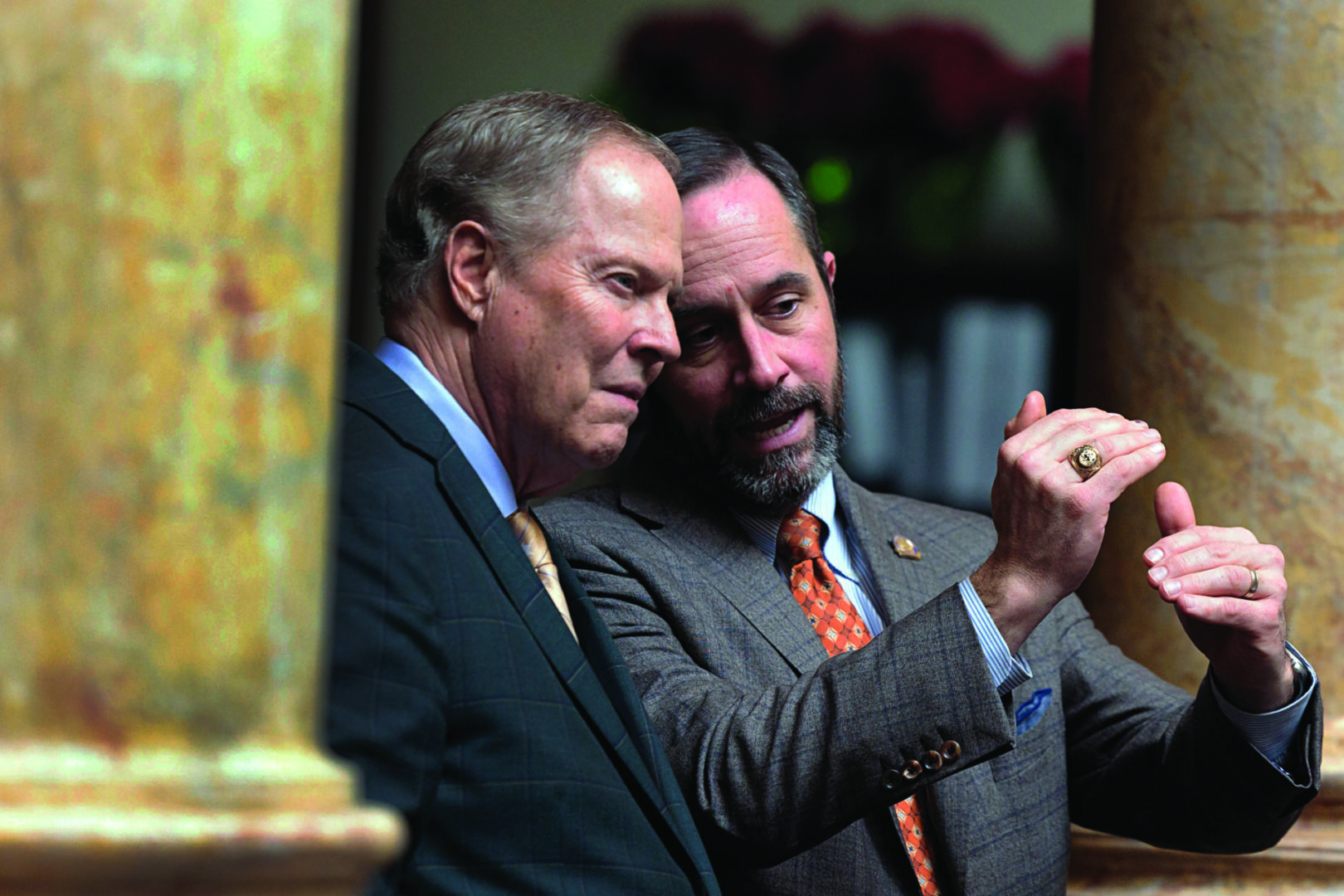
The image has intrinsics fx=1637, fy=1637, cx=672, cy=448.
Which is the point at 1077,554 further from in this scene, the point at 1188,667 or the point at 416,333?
the point at 1188,667

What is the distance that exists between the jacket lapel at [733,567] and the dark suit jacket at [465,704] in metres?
0.41

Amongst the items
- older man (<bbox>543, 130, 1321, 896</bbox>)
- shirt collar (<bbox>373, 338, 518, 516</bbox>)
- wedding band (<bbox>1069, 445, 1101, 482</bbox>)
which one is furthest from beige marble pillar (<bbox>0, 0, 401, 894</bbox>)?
wedding band (<bbox>1069, 445, 1101, 482</bbox>)

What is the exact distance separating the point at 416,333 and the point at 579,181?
264 mm

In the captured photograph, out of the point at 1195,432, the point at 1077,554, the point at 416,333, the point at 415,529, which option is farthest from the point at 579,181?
the point at 1195,432

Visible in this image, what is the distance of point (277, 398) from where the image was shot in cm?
104

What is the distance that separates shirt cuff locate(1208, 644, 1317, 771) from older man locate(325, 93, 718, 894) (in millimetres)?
835

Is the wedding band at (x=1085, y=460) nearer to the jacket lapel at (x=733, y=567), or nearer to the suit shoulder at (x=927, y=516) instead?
the jacket lapel at (x=733, y=567)

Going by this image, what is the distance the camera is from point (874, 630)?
2.38 metres

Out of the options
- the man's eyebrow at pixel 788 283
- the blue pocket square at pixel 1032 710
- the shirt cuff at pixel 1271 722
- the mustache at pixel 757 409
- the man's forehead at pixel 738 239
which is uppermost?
the man's forehead at pixel 738 239

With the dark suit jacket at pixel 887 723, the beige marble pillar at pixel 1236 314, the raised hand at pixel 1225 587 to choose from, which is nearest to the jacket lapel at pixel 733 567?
the dark suit jacket at pixel 887 723

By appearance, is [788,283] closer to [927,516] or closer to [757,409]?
[757,409]

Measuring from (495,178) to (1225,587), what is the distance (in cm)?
104

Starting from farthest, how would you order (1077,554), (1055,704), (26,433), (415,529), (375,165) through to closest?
1. (375,165)
2. (1055,704)
3. (1077,554)
4. (415,529)
5. (26,433)

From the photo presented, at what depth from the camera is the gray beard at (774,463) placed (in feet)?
7.75
